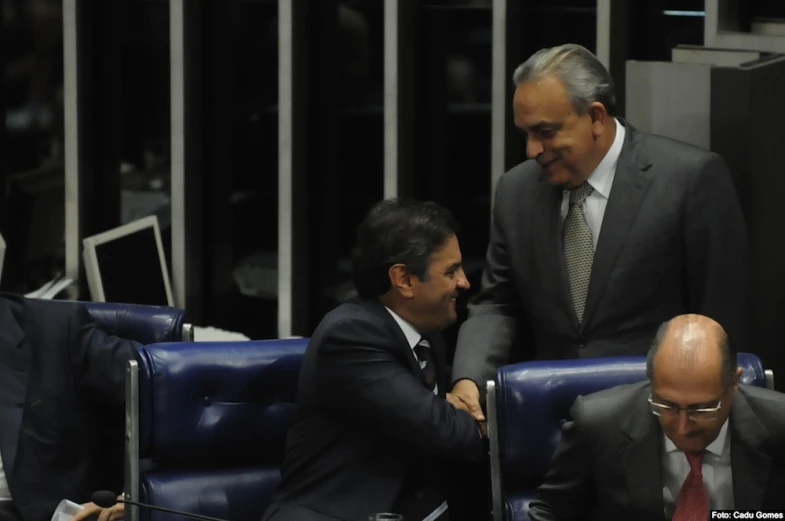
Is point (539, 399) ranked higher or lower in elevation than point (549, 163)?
lower

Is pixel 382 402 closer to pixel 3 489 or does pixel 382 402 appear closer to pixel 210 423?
pixel 210 423

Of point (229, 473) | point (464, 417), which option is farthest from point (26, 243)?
point (464, 417)

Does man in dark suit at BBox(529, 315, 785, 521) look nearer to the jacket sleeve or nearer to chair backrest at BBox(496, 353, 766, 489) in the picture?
chair backrest at BBox(496, 353, 766, 489)

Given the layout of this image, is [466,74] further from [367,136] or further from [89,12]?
[89,12]

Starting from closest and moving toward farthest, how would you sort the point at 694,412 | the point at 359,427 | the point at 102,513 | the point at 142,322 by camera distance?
1. the point at 694,412
2. the point at 359,427
3. the point at 102,513
4. the point at 142,322

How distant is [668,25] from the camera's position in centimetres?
486

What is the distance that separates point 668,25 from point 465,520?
2.04m

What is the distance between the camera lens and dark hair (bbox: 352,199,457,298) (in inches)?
132

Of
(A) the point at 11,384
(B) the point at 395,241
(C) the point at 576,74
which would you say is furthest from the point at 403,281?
(A) the point at 11,384

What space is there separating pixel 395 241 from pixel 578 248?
1.63 feet

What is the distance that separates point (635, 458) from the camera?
9.05 feet

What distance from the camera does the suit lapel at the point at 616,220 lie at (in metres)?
3.52

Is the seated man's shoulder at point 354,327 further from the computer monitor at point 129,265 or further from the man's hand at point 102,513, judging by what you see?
the computer monitor at point 129,265

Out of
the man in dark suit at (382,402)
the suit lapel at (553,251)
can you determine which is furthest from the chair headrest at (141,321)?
the suit lapel at (553,251)
